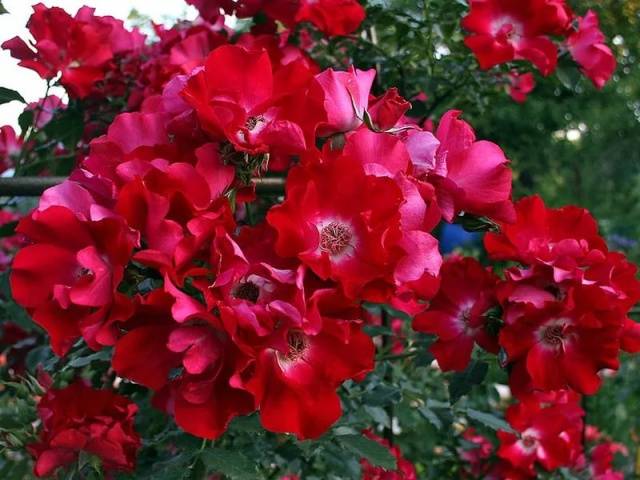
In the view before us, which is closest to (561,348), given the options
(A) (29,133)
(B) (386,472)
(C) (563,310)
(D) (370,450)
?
(C) (563,310)

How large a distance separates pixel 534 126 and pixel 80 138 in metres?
5.46

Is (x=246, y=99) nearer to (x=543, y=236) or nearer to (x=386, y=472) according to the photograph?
(x=543, y=236)

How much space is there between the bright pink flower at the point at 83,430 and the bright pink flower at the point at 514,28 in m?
0.62

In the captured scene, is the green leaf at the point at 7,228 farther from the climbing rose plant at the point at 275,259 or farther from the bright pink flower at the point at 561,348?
the bright pink flower at the point at 561,348

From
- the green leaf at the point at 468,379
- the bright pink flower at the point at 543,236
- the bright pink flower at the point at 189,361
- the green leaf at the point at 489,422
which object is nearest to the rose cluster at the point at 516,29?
the bright pink flower at the point at 543,236

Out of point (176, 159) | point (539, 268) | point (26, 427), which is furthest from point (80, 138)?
point (539, 268)

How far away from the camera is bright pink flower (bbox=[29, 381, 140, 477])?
86cm

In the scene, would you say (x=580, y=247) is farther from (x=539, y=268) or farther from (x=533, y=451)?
(x=533, y=451)

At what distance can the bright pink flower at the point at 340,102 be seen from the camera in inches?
26.0

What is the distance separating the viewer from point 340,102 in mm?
666

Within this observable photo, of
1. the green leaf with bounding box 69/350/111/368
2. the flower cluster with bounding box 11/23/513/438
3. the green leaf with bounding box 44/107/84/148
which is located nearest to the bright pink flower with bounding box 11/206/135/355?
the flower cluster with bounding box 11/23/513/438

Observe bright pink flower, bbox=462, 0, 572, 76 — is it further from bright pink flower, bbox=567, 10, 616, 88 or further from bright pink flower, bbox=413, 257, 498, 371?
bright pink flower, bbox=413, 257, 498, 371

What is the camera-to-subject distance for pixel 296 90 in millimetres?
645

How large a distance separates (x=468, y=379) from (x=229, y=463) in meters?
0.30
